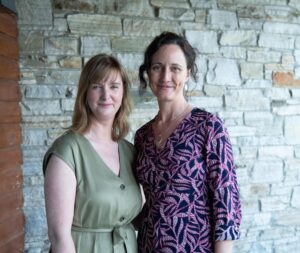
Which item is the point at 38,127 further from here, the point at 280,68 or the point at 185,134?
the point at 280,68

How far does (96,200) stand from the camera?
4.33 feet

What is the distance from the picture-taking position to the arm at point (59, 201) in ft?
4.14

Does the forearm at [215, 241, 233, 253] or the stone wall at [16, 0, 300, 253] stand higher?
the stone wall at [16, 0, 300, 253]

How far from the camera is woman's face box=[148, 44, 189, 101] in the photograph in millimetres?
1442

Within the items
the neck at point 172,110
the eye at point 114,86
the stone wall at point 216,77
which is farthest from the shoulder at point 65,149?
the stone wall at point 216,77

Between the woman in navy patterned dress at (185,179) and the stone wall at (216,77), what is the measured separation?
111 centimetres

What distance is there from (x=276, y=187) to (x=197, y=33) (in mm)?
1391

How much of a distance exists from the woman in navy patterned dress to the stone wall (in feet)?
3.65

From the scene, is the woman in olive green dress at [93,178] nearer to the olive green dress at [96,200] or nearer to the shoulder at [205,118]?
the olive green dress at [96,200]

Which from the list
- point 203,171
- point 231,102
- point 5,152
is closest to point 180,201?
point 203,171

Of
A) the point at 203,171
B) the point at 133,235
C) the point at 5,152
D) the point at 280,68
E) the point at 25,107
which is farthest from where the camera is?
the point at 280,68

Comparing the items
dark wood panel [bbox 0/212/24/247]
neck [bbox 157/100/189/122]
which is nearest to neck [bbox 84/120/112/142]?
neck [bbox 157/100/189/122]

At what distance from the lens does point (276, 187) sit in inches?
112

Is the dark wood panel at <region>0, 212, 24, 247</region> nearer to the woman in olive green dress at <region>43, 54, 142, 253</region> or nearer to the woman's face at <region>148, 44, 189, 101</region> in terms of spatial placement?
the woman in olive green dress at <region>43, 54, 142, 253</region>
